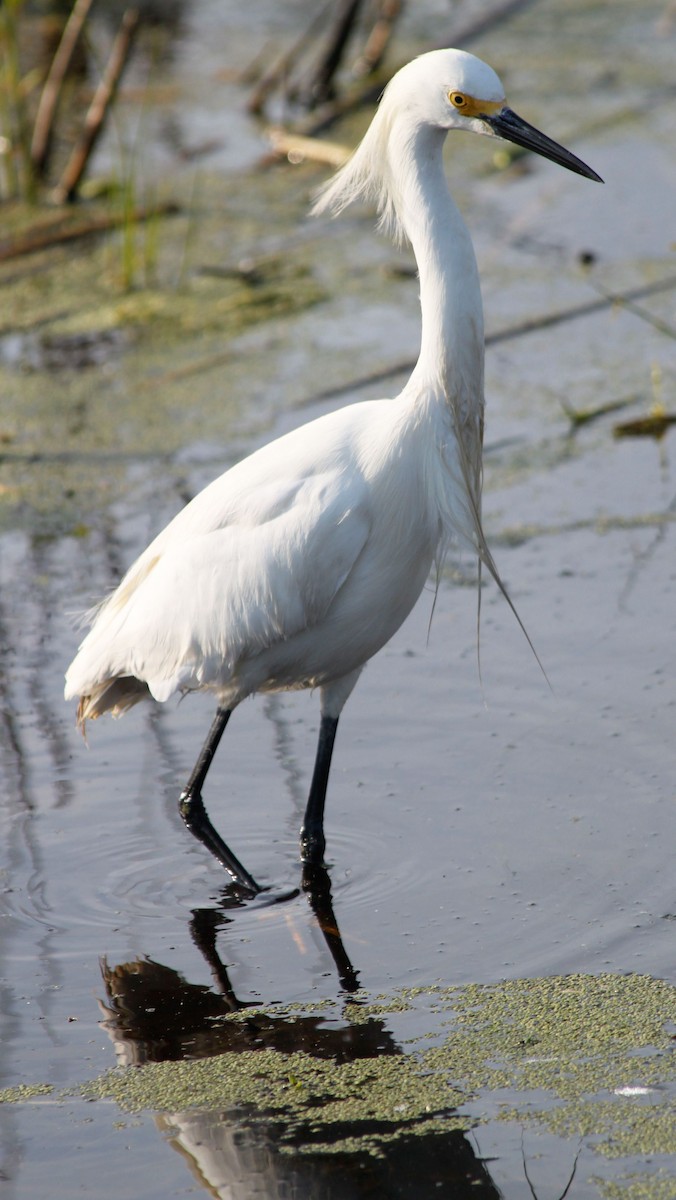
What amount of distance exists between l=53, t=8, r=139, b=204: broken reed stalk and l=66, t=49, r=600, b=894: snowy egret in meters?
4.32

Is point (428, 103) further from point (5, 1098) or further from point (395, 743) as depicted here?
point (5, 1098)

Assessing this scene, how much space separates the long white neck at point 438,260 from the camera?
3.31 metres

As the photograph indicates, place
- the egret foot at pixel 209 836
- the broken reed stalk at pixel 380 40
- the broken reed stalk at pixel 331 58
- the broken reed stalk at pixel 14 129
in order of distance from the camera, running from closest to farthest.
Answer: the egret foot at pixel 209 836 → the broken reed stalk at pixel 14 129 → the broken reed stalk at pixel 331 58 → the broken reed stalk at pixel 380 40

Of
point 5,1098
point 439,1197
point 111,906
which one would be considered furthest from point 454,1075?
point 111,906

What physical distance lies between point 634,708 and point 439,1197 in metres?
1.90

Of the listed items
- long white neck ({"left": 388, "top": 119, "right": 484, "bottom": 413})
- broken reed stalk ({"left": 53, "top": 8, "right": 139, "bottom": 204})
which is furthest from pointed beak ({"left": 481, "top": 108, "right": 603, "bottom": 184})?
broken reed stalk ({"left": 53, "top": 8, "right": 139, "bottom": 204})

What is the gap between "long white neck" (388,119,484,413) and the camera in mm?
3311

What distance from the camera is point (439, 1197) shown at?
2639 millimetres

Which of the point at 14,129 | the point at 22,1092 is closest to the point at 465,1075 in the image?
the point at 22,1092

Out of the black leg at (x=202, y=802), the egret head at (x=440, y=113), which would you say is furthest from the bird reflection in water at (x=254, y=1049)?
the egret head at (x=440, y=113)

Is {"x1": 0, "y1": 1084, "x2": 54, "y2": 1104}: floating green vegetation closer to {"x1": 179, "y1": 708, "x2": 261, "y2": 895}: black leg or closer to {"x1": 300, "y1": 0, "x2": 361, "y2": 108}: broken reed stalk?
{"x1": 179, "y1": 708, "x2": 261, "y2": 895}: black leg

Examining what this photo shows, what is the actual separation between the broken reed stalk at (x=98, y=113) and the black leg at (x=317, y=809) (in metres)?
4.58

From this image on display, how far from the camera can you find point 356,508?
3428 millimetres

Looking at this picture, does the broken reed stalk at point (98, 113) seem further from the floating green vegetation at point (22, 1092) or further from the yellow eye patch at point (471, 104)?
the floating green vegetation at point (22, 1092)
